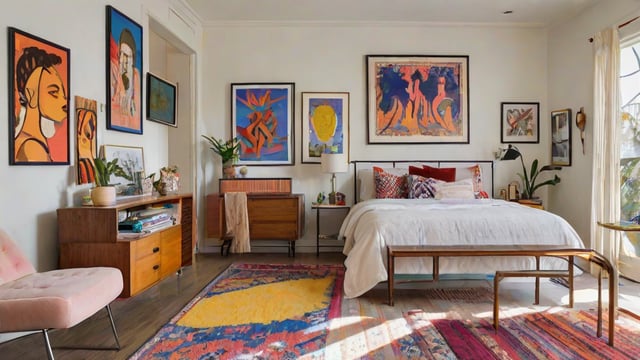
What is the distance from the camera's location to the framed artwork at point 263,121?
5.05m

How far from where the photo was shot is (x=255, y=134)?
5.07 metres

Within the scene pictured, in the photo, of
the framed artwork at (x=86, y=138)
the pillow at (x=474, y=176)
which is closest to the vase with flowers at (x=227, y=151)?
the framed artwork at (x=86, y=138)

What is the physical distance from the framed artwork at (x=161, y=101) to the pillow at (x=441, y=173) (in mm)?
3024

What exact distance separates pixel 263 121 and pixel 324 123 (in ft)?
2.62

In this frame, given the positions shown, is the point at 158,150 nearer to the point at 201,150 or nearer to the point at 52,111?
the point at 201,150

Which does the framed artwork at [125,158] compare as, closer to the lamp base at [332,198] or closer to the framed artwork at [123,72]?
the framed artwork at [123,72]

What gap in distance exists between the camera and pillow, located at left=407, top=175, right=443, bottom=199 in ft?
Result: 14.3

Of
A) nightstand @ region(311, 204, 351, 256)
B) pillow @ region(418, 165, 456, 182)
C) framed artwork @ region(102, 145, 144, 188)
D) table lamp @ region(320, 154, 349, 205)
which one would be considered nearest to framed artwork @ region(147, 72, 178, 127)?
framed artwork @ region(102, 145, 144, 188)

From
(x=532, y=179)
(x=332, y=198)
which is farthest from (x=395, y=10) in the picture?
(x=532, y=179)

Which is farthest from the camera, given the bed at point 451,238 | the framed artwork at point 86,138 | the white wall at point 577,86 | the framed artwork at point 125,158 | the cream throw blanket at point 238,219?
the cream throw blanket at point 238,219

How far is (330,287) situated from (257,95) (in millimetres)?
2779

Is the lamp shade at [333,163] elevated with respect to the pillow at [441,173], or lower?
elevated

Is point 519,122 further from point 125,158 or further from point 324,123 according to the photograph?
point 125,158

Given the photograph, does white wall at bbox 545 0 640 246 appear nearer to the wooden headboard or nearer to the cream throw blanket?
the wooden headboard
